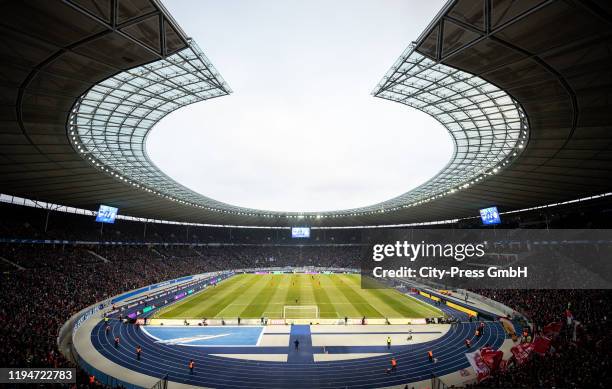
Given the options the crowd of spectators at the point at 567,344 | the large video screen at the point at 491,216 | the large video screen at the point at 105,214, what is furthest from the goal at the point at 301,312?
the large video screen at the point at 105,214

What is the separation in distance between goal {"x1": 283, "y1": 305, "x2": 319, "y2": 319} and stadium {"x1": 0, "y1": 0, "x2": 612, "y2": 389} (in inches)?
14.4

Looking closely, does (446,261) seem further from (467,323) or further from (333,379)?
(333,379)

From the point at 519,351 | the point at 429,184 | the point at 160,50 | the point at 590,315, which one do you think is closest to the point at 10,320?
the point at 160,50

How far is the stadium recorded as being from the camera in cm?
1314

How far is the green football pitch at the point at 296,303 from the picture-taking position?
39438 mm

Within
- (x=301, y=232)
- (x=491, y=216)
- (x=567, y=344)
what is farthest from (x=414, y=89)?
(x=301, y=232)

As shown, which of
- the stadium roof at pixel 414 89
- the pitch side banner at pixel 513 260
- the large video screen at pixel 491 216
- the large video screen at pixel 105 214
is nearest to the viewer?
the stadium roof at pixel 414 89

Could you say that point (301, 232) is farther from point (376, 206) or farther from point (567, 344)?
point (567, 344)

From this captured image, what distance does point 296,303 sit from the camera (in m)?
45.7

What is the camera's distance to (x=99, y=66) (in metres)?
15.4

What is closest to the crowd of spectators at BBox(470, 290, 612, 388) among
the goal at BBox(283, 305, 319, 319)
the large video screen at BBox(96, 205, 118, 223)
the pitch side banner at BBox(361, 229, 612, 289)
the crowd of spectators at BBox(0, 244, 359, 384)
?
the pitch side banner at BBox(361, 229, 612, 289)

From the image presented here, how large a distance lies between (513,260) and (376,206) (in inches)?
974

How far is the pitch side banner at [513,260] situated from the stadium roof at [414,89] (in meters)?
11.1

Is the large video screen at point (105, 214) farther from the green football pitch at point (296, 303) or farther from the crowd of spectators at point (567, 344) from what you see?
the crowd of spectators at point (567, 344)
